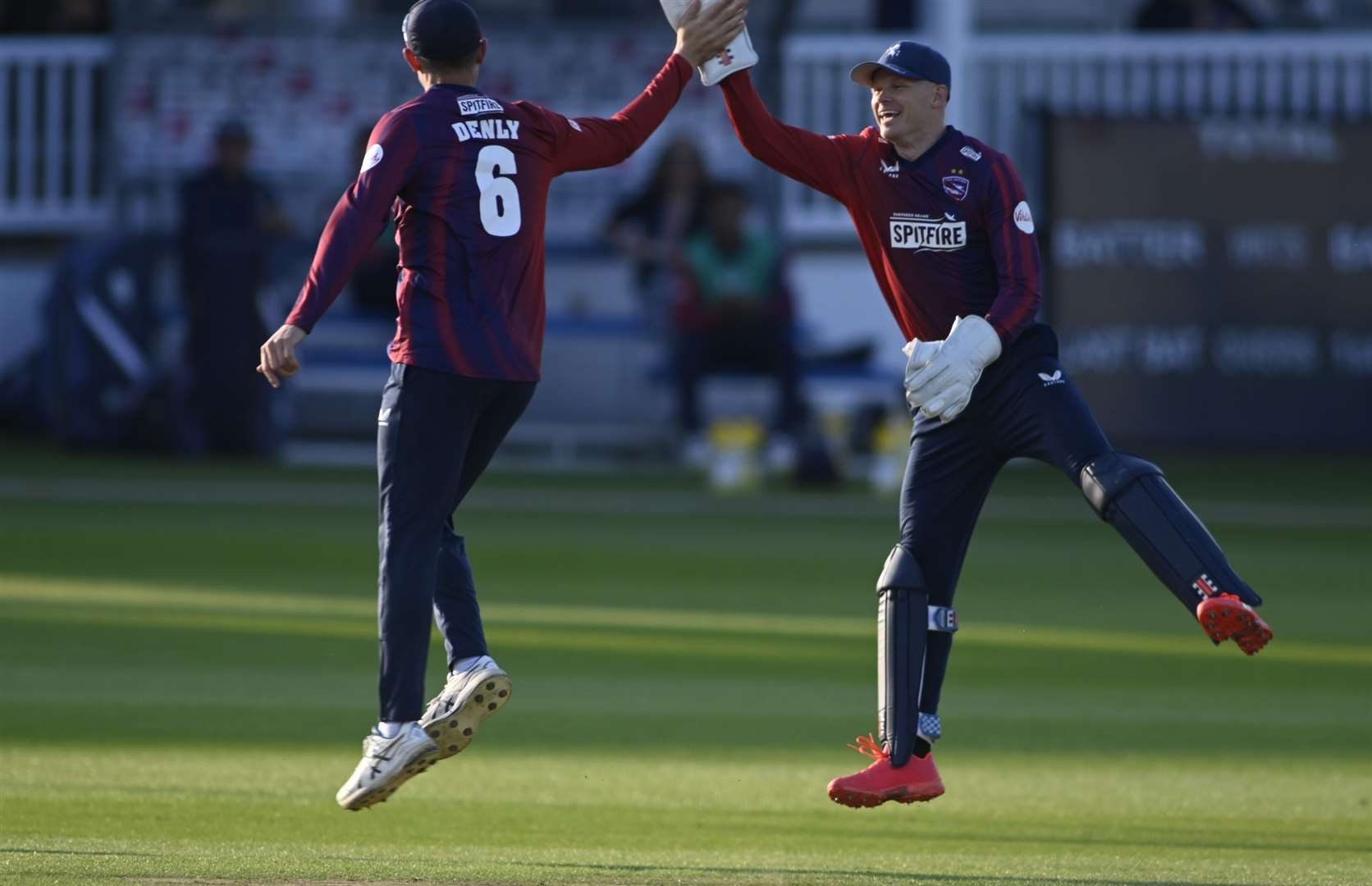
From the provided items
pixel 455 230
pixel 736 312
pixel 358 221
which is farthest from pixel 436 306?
pixel 736 312

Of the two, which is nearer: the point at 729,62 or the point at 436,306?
the point at 436,306

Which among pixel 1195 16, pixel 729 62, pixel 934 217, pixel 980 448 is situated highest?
pixel 729 62

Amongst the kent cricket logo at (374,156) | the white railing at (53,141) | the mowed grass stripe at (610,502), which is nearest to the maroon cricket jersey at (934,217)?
the kent cricket logo at (374,156)

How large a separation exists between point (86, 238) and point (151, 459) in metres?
2.86

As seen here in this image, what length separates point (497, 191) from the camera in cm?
578

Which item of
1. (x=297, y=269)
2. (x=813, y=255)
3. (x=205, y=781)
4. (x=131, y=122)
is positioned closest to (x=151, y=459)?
(x=297, y=269)

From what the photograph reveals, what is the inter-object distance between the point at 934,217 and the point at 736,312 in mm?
11124

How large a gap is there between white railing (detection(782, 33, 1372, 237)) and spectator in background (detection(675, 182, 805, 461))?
2.67m

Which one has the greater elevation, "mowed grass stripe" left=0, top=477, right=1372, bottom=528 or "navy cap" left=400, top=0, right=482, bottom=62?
"navy cap" left=400, top=0, right=482, bottom=62

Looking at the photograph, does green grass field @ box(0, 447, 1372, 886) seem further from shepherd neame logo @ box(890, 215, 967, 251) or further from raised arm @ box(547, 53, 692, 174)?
raised arm @ box(547, 53, 692, 174)

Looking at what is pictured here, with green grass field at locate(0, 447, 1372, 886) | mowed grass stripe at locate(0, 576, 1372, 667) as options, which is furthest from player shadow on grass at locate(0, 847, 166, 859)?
mowed grass stripe at locate(0, 576, 1372, 667)

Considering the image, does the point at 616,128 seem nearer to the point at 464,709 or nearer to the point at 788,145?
the point at 788,145

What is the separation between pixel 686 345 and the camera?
56.0 feet

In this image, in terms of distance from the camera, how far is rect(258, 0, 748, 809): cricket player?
5.71 m
